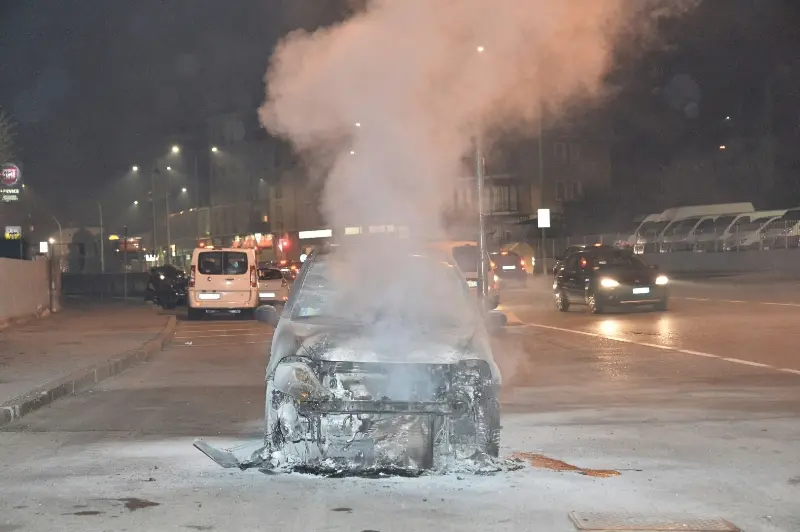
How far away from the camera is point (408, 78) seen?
44.4 feet

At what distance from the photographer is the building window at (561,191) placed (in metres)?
71.1

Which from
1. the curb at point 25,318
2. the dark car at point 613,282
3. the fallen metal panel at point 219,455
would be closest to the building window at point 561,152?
the dark car at point 613,282

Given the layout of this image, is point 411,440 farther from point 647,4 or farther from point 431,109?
point 647,4

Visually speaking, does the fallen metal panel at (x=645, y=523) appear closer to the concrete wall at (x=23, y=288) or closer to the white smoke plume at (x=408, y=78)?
the white smoke plume at (x=408, y=78)

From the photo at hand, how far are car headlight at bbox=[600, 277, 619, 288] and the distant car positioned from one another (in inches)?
444

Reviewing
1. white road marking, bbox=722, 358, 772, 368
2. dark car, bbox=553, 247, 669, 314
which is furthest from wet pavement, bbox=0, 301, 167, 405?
dark car, bbox=553, 247, 669, 314

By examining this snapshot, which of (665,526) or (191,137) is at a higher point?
(191,137)

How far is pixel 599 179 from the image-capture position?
78500mm

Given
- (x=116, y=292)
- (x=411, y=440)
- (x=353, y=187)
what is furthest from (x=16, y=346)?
(x=116, y=292)

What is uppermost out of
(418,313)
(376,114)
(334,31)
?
(334,31)

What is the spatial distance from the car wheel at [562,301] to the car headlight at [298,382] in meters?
20.2

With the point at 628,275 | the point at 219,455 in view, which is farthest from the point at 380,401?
the point at 628,275

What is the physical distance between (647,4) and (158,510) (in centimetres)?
1061

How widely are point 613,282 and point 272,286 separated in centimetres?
1215
